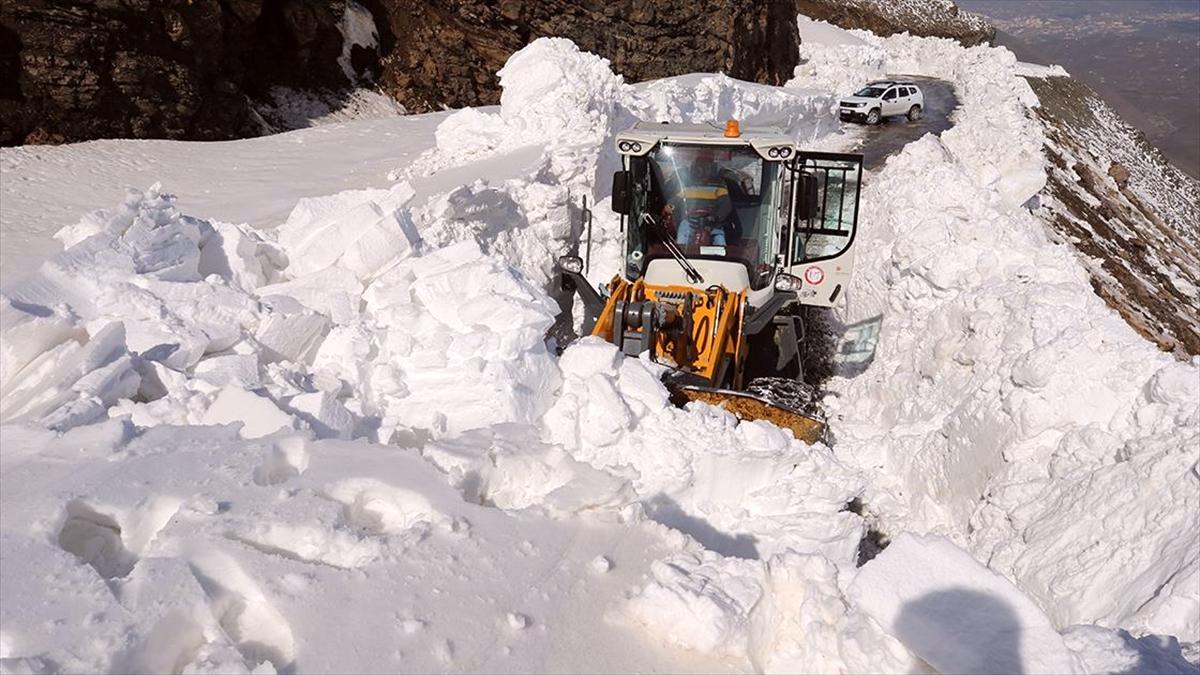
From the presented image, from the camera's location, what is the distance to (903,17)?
44375mm

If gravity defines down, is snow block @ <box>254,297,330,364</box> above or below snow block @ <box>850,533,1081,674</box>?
below

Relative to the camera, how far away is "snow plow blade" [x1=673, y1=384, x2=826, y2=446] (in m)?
6.51

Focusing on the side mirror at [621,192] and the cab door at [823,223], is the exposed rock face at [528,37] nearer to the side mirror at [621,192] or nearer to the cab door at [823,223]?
the cab door at [823,223]

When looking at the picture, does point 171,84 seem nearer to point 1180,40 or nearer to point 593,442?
point 593,442

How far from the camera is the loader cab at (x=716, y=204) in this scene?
7375 mm

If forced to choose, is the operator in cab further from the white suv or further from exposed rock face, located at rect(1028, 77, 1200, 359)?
the white suv

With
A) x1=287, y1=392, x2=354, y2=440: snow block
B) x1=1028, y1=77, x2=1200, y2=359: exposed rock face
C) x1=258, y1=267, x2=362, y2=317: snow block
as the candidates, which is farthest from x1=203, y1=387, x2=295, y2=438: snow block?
x1=1028, y1=77, x2=1200, y2=359: exposed rock face

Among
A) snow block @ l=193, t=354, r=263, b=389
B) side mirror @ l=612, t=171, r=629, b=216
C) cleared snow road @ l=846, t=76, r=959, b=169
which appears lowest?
cleared snow road @ l=846, t=76, r=959, b=169

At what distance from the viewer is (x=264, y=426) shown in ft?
14.2

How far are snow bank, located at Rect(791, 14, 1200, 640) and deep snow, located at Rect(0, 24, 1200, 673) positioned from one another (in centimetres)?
3

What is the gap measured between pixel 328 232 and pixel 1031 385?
16.9 ft

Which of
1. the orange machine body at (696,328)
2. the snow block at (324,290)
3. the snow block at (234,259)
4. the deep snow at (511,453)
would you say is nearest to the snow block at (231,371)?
the deep snow at (511,453)

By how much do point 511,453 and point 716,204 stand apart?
159 inches

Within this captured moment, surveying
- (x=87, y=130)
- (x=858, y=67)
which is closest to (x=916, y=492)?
(x=87, y=130)
